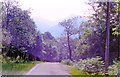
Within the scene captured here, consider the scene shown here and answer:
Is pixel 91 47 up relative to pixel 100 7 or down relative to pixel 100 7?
down

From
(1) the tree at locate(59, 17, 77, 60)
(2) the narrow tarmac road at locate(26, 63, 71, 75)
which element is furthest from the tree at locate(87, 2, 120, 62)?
(1) the tree at locate(59, 17, 77, 60)

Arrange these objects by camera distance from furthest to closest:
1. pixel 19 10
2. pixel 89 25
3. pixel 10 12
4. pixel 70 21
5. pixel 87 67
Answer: pixel 70 21, pixel 89 25, pixel 19 10, pixel 10 12, pixel 87 67

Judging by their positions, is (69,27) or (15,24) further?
(69,27)

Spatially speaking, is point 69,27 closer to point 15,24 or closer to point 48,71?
point 15,24

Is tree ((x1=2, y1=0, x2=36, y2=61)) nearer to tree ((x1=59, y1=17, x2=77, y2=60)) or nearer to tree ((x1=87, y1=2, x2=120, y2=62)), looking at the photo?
tree ((x1=87, y1=2, x2=120, y2=62))

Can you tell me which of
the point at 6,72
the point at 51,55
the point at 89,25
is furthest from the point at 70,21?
the point at 51,55

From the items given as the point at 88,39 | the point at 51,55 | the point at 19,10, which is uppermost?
the point at 19,10

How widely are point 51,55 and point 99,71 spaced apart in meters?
23.7

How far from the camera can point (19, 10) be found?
11445 millimetres

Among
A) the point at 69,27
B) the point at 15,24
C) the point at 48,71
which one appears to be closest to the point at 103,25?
the point at 48,71

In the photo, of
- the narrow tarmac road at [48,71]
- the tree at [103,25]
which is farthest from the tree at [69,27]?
the narrow tarmac road at [48,71]

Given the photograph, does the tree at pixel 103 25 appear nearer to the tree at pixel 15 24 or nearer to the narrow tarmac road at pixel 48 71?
the narrow tarmac road at pixel 48 71

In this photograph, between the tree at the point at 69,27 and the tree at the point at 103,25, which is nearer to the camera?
the tree at the point at 103,25

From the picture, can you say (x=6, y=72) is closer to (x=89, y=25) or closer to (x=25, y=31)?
(x=25, y=31)
